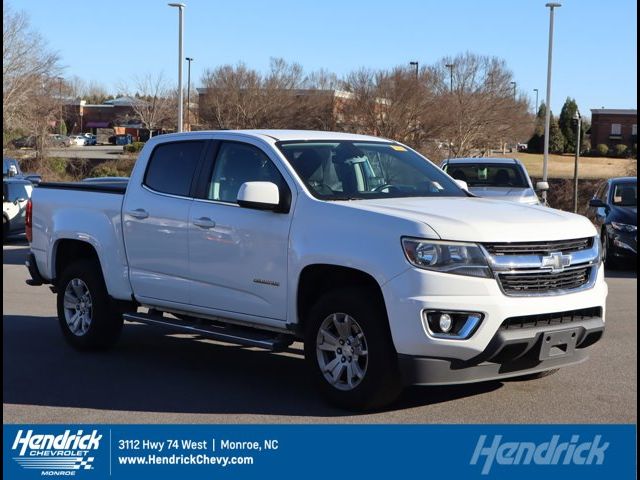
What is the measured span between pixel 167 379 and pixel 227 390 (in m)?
0.65

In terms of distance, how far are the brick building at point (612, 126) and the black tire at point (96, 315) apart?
78760 millimetres

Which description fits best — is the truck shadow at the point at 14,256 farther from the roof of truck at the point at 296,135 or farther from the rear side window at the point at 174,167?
the roof of truck at the point at 296,135

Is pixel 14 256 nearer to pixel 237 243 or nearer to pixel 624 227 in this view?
pixel 624 227

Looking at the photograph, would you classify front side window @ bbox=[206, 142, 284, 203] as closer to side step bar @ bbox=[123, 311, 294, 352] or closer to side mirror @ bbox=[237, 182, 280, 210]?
side mirror @ bbox=[237, 182, 280, 210]

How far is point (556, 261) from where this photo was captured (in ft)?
21.5

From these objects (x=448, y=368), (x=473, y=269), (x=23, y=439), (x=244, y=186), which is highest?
(x=244, y=186)

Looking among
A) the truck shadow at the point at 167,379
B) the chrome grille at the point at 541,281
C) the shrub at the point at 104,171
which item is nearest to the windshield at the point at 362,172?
the chrome grille at the point at 541,281

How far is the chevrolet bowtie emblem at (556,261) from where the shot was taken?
6496mm

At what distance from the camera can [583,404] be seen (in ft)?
22.9

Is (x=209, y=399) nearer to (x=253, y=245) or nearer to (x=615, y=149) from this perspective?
(x=253, y=245)

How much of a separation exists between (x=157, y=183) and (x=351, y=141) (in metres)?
1.75

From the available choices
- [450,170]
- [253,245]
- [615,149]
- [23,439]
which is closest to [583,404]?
[253,245]

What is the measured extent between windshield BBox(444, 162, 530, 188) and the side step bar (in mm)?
9844

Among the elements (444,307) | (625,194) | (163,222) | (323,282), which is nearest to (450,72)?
(625,194)
